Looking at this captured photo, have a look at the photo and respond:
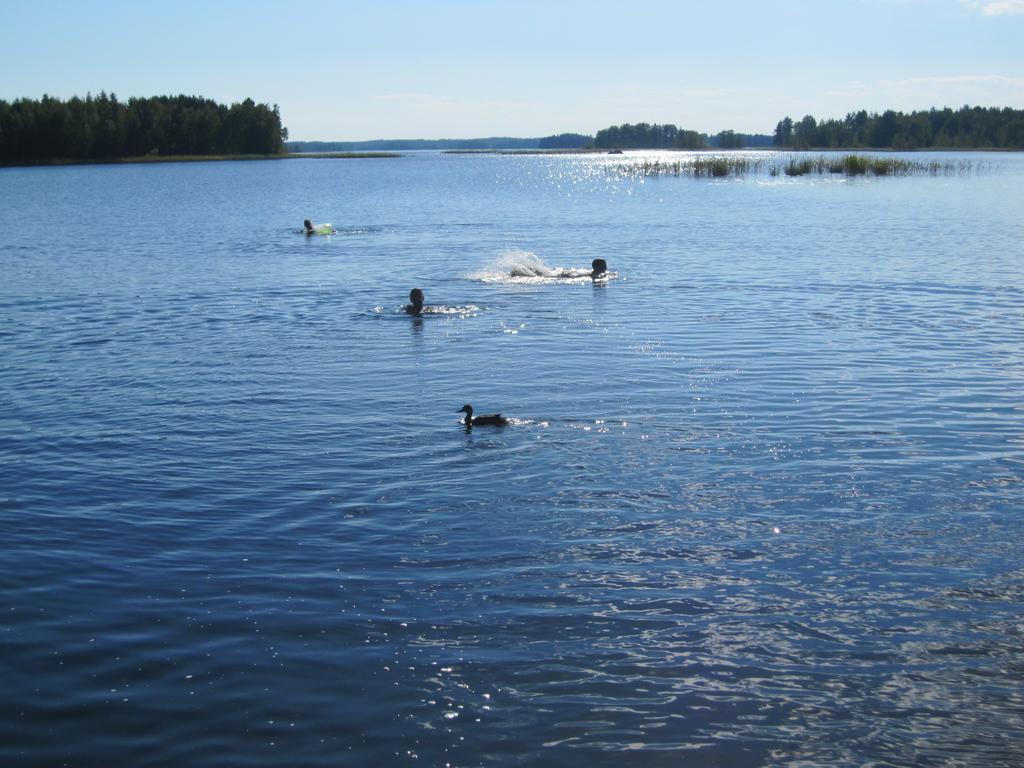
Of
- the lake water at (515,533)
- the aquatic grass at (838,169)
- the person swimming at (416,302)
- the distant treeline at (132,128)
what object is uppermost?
the distant treeline at (132,128)

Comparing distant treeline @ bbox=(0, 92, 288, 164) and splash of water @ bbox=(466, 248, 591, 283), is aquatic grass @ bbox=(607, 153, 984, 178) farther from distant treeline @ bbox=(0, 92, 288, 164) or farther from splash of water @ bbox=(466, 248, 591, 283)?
distant treeline @ bbox=(0, 92, 288, 164)

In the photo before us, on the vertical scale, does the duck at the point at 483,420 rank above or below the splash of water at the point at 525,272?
below

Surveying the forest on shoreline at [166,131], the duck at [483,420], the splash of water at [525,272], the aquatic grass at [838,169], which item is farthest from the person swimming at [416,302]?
the forest on shoreline at [166,131]

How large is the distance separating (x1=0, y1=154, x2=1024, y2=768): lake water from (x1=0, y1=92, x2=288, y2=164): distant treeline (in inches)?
5307

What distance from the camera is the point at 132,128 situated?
15912 centimetres

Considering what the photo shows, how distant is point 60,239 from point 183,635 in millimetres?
41338

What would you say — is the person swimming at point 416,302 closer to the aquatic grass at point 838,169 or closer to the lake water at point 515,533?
the lake water at point 515,533

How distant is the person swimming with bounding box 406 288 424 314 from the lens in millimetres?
25312

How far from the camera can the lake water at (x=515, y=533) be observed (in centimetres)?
768

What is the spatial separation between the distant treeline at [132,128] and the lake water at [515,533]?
135 meters

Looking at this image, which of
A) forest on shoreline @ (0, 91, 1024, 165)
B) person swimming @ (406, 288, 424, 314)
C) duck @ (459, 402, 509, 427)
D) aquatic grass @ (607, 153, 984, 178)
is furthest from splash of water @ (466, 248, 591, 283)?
forest on shoreline @ (0, 91, 1024, 165)

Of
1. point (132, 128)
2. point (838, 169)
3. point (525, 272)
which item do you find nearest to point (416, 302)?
point (525, 272)

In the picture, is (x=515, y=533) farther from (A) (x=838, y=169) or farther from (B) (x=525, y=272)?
(A) (x=838, y=169)

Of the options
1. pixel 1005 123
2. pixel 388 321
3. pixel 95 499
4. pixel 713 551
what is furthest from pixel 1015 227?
A: pixel 1005 123
